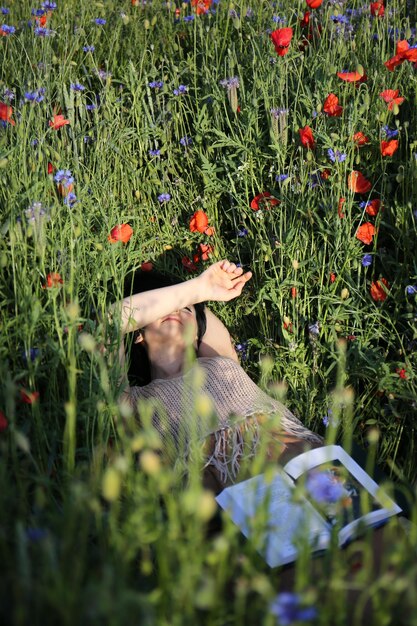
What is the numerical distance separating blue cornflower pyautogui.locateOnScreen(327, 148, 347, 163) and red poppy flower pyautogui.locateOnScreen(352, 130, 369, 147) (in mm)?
91

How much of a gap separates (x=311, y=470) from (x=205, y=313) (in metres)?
0.98

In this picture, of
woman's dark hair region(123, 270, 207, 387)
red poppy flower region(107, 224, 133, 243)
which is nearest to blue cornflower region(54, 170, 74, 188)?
red poppy flower region(107, 224, 133, 243)

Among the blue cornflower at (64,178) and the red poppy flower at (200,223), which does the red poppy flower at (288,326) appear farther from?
the blue cornflower at (64,178)

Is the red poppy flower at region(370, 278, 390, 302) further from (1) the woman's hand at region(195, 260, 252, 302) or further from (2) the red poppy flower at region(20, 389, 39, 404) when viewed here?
(2) the red poppy flower at region(20, 389, 39, 404)

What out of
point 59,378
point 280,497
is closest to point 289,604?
point 280,497

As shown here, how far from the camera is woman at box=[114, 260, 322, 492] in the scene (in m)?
2.20

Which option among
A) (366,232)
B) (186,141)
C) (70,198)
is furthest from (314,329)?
(186,141)

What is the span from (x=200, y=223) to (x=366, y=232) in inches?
26.7

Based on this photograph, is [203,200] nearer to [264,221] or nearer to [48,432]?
[264,221]

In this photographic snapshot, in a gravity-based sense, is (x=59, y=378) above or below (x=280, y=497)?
above

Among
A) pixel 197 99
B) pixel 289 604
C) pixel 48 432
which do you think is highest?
pixel 197 99

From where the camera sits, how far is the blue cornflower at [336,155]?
8.30ft

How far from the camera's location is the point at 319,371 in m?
2.63

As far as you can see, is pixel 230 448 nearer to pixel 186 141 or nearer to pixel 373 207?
pixel 373 207
